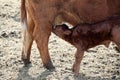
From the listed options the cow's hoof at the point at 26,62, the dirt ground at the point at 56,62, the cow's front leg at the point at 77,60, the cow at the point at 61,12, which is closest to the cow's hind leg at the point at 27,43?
the cow's hoof at the point at 26,62

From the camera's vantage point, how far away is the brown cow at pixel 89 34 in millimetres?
5957

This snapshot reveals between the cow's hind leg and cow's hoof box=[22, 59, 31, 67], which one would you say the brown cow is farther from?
cow's hoof box=[22, 59, 31, 67]

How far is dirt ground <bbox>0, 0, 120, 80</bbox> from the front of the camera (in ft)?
20.2

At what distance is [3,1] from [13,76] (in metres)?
3.58

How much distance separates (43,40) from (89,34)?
72cm

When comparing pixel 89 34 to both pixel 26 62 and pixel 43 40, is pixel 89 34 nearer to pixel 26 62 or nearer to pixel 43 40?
pixel 43 40

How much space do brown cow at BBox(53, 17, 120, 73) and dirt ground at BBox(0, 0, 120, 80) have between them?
13.0 inches

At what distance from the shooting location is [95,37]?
237 inches

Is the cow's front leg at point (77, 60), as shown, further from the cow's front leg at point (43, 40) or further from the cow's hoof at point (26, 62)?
the cow's hoof at point (26, 62)

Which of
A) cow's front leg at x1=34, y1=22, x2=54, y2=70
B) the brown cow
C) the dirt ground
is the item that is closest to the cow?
cow's front leg at x1=34, y1=22, x2=54, y2=70

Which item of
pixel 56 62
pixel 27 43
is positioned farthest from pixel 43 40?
pixel 56 62

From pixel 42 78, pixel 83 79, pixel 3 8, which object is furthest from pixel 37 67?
pixel 3 8

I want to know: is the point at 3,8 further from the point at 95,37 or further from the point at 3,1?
the point at 95,37

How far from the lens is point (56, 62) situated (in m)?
6.59
